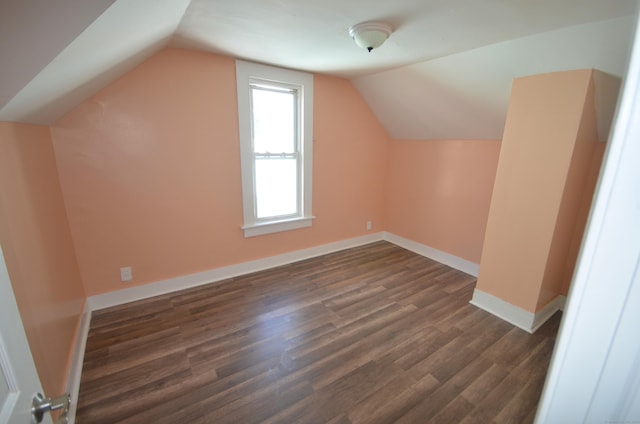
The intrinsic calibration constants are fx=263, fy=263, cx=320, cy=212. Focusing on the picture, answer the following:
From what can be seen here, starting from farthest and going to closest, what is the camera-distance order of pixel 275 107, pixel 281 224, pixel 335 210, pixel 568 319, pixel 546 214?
pixel 335 210 < pixel 281 224 < pixel 275 107 < pixel 546 214 < pixel 568 319

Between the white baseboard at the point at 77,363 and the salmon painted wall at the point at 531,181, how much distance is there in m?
3.12

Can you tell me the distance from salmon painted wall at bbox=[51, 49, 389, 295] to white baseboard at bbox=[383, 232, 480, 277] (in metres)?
1.88

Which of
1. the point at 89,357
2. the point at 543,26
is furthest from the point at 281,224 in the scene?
the point at 543,26

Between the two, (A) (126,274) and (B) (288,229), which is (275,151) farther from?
(A) (126,274)

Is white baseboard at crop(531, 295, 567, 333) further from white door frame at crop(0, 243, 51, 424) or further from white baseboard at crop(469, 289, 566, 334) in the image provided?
white door frame at crop(0, 243, 51, 424)

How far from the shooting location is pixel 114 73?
1900mm

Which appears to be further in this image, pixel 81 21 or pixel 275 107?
pixel 275 107

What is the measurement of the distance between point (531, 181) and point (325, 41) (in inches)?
77.0

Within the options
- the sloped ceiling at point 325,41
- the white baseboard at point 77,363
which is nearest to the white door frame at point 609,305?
the sloped ceiling at point 325,41

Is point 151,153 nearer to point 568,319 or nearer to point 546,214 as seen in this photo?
point 568,319

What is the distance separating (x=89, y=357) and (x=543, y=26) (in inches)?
147

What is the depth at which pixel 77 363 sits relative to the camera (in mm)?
1709

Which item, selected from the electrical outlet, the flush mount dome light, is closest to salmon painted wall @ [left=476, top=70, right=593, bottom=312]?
the flush mount dome light

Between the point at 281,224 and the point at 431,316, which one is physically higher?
the point at 281,224
